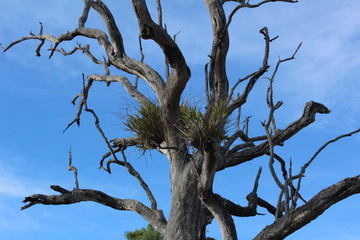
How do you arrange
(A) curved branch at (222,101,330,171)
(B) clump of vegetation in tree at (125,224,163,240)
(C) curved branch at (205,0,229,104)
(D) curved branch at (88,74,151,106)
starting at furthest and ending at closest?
1. (B) clump of vegetation in tree at (125,224,163,240)
2. (D) curved branch at (88,74,151,106)
3. (C) curved branch at (205,0,229,104)
4. (A) curved branch at (222,101,330,171)

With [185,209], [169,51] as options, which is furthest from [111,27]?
[185,209]

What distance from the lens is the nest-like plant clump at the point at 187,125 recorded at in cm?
629

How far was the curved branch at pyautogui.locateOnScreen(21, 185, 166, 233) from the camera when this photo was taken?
286 inches

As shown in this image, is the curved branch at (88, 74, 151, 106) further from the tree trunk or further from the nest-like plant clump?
the tree trunk

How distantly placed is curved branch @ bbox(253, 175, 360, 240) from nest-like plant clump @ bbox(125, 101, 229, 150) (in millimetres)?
1243

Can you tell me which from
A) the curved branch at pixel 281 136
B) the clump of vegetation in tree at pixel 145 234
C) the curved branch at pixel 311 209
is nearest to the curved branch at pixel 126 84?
the curved branch at pixel 281 136

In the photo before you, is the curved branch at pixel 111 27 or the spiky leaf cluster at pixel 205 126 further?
the curved branch at pixel 111 27

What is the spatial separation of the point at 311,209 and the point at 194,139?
63.2 inches

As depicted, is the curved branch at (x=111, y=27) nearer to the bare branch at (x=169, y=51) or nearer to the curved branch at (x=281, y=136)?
the bare branch at (x=169, y=51)

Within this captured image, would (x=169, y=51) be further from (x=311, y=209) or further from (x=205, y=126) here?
(x=311, y=209)

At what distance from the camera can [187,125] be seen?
659 centimetres

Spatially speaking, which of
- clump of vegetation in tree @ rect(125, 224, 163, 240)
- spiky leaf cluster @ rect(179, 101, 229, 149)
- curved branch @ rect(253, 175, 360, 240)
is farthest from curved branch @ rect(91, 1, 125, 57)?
clump of vegetation in tree @ rect(125, 224, 163, 240)

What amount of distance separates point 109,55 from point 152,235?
4617 mm

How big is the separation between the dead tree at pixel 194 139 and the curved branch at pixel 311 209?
0.01 metres
